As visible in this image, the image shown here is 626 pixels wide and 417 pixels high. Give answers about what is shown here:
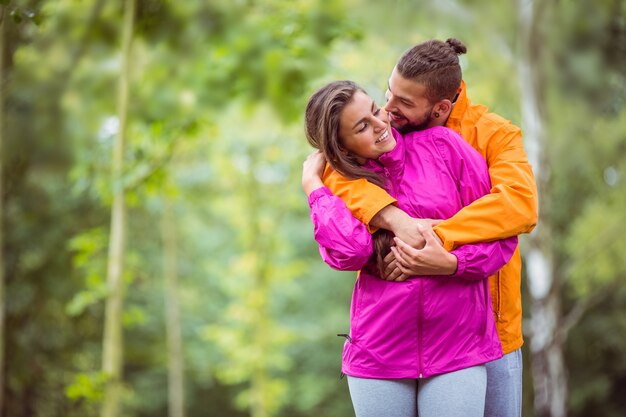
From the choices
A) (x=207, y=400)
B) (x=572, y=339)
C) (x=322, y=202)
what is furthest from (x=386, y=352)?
(x=207, y=400)

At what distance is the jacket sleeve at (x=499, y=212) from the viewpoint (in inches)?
71.0

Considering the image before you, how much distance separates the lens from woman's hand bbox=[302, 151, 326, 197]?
193 cm

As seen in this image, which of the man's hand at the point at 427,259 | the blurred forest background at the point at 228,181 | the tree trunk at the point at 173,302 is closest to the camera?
the man's hand at the point at 427,259

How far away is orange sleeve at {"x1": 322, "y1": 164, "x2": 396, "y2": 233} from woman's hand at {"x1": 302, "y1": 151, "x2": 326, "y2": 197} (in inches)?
1.6

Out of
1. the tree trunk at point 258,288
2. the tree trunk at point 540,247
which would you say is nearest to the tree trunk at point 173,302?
the tree trunk at point 258,288

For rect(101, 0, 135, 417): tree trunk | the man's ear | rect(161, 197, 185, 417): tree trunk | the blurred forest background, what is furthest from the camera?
rect(161, 197, 185, 417): tree trunk

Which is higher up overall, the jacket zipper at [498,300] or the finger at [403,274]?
the finger at [403,274]

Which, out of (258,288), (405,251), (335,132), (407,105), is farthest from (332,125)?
(258,288)

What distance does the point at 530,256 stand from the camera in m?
8.38

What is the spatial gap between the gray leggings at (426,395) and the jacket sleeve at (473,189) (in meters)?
0.24

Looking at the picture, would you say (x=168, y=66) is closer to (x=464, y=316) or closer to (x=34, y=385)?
(x=464, y=316)

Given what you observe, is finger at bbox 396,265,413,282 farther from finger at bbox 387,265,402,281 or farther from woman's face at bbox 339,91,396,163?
woman's face at bbox 339,91,396,163

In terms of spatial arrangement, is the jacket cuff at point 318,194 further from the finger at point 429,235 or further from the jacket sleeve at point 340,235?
the finger at point 429,235

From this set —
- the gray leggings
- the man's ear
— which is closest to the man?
the man's ear
